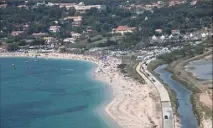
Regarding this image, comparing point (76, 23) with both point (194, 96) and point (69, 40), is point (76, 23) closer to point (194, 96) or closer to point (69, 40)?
point (69, 40)

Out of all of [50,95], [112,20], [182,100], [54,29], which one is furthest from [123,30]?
[182,100]

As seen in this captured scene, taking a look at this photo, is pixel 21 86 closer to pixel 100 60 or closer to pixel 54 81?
pixel 54 81

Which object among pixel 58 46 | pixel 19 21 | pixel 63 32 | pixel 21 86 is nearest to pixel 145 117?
pixel 21 86

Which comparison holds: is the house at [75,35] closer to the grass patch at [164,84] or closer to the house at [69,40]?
the house at [69,40]

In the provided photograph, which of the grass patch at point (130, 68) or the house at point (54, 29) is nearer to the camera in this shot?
the grass patch at point (130, 68)

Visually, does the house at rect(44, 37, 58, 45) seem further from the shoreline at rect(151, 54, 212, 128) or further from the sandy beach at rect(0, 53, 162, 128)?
the shoreline at rect(151, 54, 212, 128)

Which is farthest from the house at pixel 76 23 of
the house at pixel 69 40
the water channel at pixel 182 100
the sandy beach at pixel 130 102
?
the water channel at pixel 182 100
